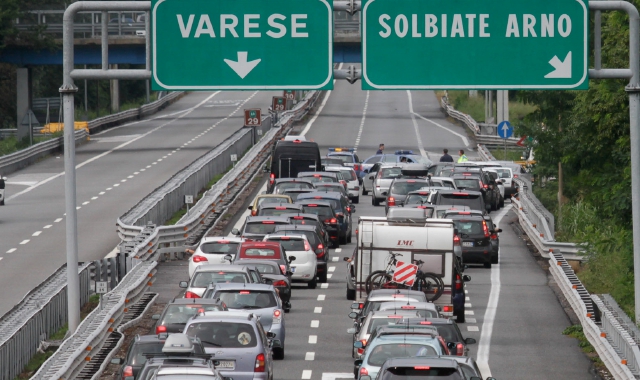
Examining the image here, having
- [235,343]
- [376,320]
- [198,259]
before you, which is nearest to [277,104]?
[198,259]

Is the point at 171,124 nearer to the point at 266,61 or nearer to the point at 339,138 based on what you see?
the point at 339,138

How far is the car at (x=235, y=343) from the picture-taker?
62.8ft

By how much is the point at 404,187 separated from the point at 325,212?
753 centimetres

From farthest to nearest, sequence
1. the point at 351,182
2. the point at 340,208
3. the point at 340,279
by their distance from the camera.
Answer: the point at 351,182 → the point at 340,208 → the point at 340,279

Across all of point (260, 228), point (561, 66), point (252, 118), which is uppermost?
point (561, 66)

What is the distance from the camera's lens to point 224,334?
19.5m

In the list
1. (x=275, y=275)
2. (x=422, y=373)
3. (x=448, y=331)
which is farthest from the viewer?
(x=275, y=275)

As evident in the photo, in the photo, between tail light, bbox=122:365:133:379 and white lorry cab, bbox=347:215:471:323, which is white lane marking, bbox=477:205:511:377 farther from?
tail light, bbox=122:365:133:379

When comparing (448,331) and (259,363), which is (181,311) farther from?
(448,331)

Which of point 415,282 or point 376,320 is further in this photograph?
point 415,282

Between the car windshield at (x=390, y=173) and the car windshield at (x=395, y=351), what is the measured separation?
3343 centimetres

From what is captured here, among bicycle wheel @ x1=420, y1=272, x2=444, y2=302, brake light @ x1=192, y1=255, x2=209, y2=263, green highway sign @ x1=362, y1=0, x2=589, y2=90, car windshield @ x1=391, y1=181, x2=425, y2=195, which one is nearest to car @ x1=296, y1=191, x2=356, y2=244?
car windshield @ x1=391, y1=181, x2=425, y2=195

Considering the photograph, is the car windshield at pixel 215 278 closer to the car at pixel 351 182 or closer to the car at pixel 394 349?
the car at pixel 394 349

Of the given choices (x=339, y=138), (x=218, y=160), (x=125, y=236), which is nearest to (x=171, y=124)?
(x=339, y=138)
